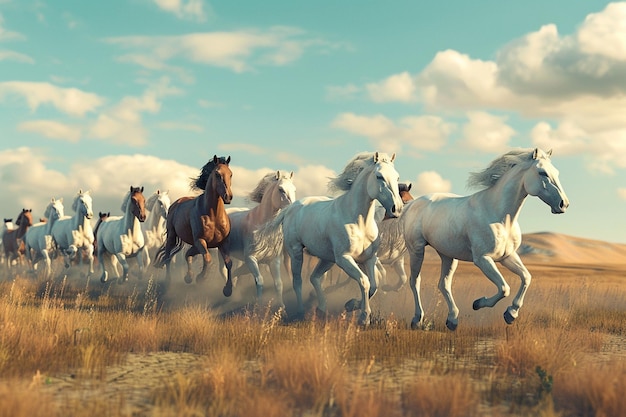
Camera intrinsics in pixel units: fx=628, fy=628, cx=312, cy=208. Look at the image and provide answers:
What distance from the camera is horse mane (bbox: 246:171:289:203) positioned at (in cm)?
1364

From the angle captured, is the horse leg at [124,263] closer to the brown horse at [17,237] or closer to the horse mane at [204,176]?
the horse mane at [204,176]

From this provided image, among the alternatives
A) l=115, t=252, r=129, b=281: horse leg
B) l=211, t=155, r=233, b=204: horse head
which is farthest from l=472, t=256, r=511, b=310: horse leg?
l=115, t=252, r=129, b=281: horse leg

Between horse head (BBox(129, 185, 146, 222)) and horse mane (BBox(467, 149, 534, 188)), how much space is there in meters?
9.50

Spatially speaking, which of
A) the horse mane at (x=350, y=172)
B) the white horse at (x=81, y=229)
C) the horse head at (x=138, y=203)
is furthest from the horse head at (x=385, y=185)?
the white horse at (x=81, y=229)

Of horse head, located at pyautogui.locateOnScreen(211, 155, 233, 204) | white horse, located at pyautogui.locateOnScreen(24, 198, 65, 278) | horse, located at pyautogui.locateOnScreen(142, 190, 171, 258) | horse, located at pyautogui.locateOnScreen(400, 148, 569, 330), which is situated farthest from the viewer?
white horse, located at pyautogui.locateOnScreen(24, 198, 65, 278)

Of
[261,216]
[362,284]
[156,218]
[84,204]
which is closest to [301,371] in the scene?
[362,284]

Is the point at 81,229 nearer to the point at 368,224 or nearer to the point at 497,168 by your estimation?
the point at 368,224

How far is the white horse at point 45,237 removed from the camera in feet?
80.5

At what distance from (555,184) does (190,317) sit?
19.3 ft

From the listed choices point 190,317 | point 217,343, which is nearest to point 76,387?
point 217,343

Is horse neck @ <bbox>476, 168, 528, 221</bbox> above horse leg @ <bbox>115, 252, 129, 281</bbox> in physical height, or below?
above

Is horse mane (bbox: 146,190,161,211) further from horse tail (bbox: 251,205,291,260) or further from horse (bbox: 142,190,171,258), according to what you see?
horse tail (bbox: 251,205,291,260)

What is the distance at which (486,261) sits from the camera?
382 inches

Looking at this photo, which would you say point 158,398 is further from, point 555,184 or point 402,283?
point 402,283
